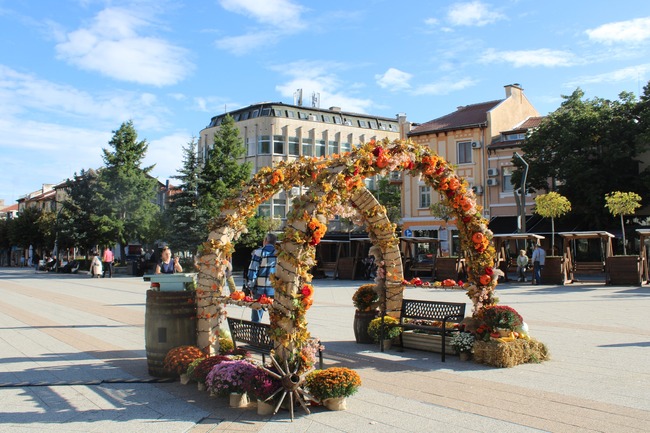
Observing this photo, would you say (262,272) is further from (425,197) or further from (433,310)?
(425,197)

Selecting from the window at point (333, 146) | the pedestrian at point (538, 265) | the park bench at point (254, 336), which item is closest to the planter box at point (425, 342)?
the park bench at point (254, 336)

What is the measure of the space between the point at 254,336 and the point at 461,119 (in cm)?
3413

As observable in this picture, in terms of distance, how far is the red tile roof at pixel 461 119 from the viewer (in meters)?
37.2

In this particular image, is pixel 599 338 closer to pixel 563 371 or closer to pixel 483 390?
pixel 563 371

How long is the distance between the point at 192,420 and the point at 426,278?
2363cm

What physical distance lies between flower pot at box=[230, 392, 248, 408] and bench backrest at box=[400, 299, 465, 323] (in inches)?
138

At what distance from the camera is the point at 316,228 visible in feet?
19.9

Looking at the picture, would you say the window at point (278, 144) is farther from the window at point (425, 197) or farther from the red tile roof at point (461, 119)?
the window at point (425, 197)

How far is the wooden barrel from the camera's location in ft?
23.9

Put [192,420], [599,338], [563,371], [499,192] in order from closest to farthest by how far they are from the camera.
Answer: [192,420] → [563,371] → [599,338] → [499,192]

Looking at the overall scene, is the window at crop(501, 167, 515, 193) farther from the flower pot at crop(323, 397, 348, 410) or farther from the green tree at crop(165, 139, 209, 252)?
the flower pot at crop(323, 397, 348, 410)

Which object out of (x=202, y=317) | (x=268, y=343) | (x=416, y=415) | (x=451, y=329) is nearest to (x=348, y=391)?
(x=416, y=415)

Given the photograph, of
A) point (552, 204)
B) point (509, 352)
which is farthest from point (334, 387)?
point (552, 204)

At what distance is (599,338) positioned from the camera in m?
9.73
